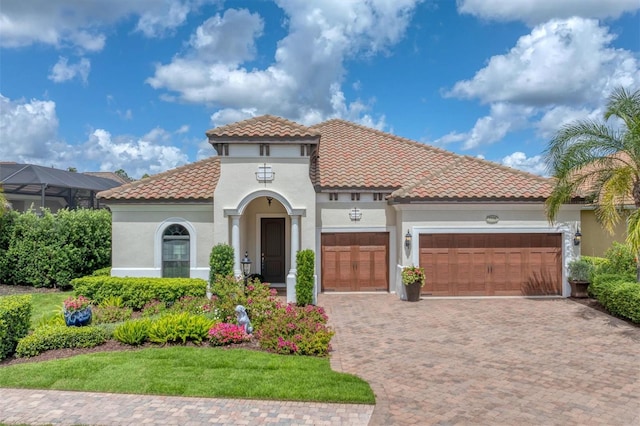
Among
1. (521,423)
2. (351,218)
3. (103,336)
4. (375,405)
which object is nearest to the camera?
(521,423)

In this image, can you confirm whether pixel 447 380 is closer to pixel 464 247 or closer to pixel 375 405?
pixel 375 405

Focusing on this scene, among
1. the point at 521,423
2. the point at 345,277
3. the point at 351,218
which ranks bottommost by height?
the point at 521,423

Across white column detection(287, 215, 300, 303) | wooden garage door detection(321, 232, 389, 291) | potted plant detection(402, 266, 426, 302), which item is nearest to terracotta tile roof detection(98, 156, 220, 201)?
white column detection(287, 215, 300, 303)

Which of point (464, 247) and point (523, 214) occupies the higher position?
point (523, 214)

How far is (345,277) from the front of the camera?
52.9 ft

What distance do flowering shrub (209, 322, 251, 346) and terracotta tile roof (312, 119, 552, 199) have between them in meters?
7.62

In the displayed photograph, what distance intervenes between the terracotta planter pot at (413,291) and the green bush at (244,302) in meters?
5.88

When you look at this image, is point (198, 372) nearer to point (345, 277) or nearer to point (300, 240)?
point (300, 240)

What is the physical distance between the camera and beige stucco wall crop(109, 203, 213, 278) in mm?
15117

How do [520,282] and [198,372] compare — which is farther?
[520,282]

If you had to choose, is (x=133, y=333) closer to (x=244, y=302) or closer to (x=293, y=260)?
(x=244, y=302)

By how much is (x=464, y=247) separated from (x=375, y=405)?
10081 mm

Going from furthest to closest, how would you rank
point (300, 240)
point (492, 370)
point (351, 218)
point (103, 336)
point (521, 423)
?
point (351, 218) → point (300, 240) → point (103, 336) → point (492, 370) → point (521, 423)

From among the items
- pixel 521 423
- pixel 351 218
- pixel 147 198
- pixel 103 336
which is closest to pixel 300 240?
pixel 351 218
